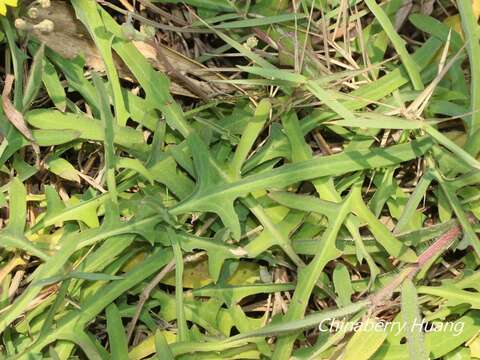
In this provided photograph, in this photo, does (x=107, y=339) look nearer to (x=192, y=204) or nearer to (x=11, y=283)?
(x=11, y=283)

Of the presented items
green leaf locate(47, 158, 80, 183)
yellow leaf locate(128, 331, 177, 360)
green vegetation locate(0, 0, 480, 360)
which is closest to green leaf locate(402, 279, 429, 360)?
green vegetation locate(0, 0, 480, 360)

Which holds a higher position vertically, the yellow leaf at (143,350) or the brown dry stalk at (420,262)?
the brown dry stalk at (420,262)

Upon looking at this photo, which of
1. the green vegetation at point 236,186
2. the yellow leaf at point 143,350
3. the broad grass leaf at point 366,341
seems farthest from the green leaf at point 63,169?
the broad grass leaf at point 366,341

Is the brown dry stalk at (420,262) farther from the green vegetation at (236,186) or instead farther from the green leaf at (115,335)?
the green leaf at (115,335)

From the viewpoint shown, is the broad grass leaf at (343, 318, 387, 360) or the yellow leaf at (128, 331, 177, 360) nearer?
the broad grass leaf at (343, 318, 387, 360)

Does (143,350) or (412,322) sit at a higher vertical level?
(412,322)

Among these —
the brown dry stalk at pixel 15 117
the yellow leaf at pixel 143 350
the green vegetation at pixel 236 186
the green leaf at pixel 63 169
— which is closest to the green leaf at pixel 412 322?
the green vegetation at pixel 236 186

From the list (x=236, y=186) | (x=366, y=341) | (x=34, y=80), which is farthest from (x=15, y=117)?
(x=366, y=341)

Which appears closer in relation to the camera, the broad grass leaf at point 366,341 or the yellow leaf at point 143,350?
the broad grass leaf at point 366,341

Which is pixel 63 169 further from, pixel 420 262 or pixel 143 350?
pixel 420 262

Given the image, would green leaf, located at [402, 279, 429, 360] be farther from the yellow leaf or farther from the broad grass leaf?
the yellow leaf

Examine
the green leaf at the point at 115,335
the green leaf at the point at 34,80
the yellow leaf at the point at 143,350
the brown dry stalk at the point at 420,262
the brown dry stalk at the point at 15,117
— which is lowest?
the yellow leaf at the point at 143,350
